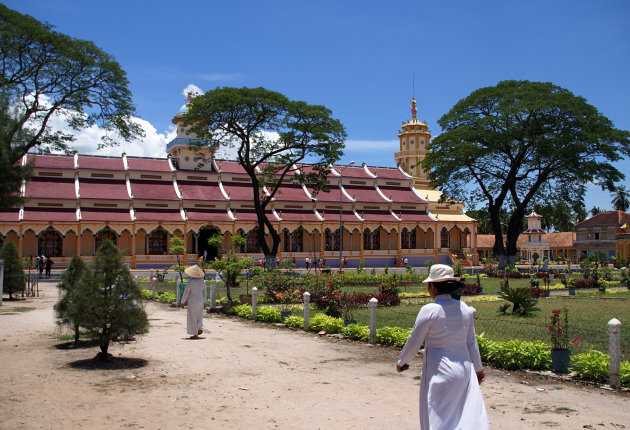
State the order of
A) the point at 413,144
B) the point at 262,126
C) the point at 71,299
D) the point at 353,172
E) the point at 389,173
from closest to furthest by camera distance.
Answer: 1. the point at 71,299
2. the point at 262,126
3. the point at 353,172
4. the point at 389,173
5. the point at 413,144

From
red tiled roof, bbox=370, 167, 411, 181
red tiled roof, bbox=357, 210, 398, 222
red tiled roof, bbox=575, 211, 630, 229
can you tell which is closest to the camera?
red tiled roof, bbox=357, 210, 398, 222

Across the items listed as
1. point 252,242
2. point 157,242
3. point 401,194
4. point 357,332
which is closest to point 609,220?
point 401,194

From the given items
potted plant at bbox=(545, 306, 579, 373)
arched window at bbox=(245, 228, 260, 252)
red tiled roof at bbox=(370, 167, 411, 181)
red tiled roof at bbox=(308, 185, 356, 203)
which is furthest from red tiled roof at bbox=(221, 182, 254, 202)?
potted plant at bbox=(545, 306, 579, 373)

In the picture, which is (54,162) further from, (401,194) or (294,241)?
(401,194)

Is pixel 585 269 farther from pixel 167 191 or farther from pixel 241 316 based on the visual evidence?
pixel 167 191

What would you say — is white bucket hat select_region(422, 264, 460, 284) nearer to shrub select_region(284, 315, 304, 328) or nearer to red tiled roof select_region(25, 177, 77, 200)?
shrub select_region(284, 315, 304, 328)

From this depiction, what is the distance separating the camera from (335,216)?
46469 mm

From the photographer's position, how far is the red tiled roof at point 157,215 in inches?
1558

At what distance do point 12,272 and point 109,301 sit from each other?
39.9 ft

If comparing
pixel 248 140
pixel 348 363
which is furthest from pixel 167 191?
pixel 348 363

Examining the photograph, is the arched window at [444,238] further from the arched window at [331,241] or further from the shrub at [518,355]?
the shrub at [518,355]

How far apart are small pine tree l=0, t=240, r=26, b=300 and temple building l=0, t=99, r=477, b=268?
45.4 ft

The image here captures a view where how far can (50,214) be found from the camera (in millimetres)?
37312

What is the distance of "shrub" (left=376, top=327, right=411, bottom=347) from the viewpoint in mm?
10602
